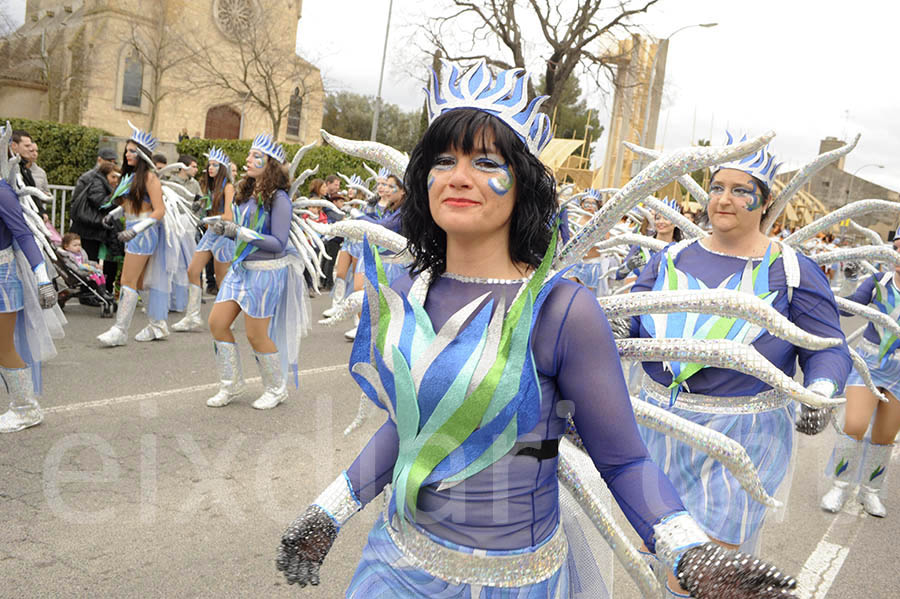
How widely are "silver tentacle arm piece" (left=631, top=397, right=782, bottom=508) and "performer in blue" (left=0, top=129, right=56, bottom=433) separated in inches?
170

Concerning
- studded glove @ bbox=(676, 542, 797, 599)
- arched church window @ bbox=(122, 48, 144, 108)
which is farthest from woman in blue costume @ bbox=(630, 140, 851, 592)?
arched church window @ bbox=(122, 48, 144, 108)

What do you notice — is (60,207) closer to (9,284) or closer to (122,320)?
(122,320)

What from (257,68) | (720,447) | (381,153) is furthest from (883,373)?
(257,68)

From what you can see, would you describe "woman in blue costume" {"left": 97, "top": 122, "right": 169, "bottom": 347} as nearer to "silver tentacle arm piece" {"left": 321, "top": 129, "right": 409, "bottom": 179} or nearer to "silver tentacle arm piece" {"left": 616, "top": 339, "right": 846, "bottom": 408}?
"silver tentacle arm piece" {"left": 321, "top": 129, "right": 409, "bottom": 179}

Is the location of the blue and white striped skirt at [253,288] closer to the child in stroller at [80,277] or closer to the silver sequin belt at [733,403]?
the silver sequin belt at [733,403]

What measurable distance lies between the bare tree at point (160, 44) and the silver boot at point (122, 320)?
21683 millimetres

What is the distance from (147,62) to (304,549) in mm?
31563

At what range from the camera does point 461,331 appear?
1.77m

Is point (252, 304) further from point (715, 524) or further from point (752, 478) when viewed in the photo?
point (752, 478)

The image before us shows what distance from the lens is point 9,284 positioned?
4.89 m

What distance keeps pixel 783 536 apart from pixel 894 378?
1443 mm

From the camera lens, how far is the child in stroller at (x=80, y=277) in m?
9.12

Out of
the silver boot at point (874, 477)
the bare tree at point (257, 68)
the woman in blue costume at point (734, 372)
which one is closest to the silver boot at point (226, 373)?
the woman in blue costume at point (734, 372)

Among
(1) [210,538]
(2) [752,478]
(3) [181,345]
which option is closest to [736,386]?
(2) [752,478]
